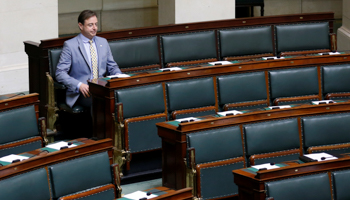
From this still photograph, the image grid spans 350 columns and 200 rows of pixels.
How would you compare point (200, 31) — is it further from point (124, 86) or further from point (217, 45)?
point (124, 86)

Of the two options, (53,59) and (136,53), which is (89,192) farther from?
(136,53)

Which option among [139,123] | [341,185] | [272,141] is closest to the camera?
[341,185]

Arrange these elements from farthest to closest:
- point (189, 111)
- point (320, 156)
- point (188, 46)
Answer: point (188, 46), point (189, 111), point (320, 156)

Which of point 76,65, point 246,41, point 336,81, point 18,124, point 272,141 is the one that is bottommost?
point 272,141

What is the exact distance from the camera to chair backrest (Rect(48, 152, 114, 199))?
2371 mm

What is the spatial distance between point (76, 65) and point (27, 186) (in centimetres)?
115

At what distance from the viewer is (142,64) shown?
3.67 m

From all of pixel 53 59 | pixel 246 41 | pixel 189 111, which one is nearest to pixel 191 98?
pixel 189 111

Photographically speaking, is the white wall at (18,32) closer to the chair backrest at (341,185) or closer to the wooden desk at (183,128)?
the wooden desk at (183,128)

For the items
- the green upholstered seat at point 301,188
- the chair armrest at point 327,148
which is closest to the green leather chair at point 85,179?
the green upholstered seat at point 301,188

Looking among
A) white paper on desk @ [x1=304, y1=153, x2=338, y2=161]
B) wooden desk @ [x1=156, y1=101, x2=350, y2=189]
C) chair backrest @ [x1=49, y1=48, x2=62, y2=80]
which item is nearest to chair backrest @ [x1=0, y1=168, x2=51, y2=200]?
wooden desk @ [x1=156, y1=101, x2=350, y2=189]

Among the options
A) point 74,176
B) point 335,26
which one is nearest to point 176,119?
point 74,176

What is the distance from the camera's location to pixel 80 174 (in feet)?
7.97

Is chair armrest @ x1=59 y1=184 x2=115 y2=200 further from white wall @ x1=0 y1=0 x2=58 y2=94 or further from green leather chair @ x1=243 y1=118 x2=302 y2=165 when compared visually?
white wall @ x1=0 y1=0 x2=58 y2=94
